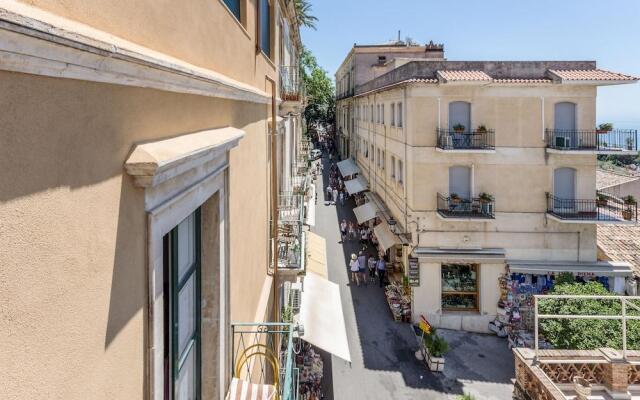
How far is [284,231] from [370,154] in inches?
845

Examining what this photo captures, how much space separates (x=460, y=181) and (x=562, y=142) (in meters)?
3.93

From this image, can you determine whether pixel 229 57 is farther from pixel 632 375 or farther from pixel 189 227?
pixel 632 375

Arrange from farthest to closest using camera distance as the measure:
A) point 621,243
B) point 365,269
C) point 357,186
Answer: point 357,186 → point 365,269 → point 621,243

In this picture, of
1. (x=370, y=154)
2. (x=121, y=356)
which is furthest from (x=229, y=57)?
(x=370, y=154)

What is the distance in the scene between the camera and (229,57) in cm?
532

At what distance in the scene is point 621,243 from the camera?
21156 millimetres

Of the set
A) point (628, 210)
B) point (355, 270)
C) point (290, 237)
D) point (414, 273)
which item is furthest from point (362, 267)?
point (290, 237)

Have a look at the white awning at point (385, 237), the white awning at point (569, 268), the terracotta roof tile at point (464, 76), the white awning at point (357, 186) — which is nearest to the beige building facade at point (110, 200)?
the terracotta roof tile at point (464, 76)

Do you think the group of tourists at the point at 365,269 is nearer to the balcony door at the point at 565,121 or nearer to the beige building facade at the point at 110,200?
the balcony door at the point at 565,121

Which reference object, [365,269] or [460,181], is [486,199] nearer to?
[460,181]

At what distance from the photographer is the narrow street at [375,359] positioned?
1416 centimetres

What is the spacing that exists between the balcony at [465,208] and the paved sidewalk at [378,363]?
14.9ft

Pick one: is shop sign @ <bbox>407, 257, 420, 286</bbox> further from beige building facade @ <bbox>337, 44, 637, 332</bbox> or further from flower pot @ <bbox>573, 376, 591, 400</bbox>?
flower pot @ <bbox>573, 376, 591, 400</bbox>

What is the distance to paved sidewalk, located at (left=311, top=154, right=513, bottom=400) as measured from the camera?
46.4 feet
